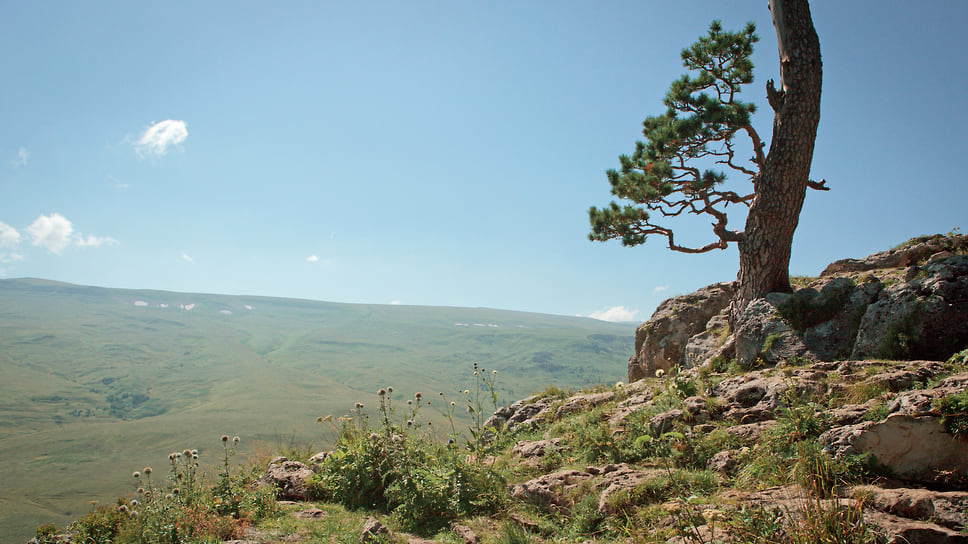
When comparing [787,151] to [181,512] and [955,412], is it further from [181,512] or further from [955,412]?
[181,512]

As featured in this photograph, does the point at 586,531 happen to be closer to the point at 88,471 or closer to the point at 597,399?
the point at 597,399

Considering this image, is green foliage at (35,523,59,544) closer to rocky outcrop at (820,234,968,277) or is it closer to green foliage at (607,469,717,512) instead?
green foliage at (607,469,717,512)

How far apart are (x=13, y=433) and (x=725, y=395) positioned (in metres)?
178

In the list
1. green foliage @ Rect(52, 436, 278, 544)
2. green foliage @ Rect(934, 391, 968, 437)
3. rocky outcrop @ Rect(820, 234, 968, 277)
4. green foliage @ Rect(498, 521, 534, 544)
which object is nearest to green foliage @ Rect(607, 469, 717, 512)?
green foliage @ Rect(498, 521, 534, 544)

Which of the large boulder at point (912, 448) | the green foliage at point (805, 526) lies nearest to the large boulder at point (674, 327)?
the large boulder at point (912, 448)

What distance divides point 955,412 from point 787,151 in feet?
23.1

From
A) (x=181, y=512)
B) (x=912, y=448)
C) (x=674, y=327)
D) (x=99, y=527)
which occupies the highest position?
(x=674, y=327)

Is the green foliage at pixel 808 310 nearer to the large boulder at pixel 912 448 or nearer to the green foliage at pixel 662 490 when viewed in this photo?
the large boulder at pixel 912 448

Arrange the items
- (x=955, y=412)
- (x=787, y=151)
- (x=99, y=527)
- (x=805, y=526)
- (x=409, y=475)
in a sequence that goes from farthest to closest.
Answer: (x=787, y=151) < (x=409, y=475) < (x=99, y=527) < (x=955, y=412) < (x=805, y=526)

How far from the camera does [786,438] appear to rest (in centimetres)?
454

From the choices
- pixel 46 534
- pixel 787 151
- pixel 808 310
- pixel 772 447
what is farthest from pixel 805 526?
pixel 787 151

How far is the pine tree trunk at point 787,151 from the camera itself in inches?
369

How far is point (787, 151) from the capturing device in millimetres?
9414

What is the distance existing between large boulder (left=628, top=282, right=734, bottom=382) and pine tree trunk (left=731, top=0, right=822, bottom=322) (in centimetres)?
273
